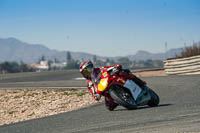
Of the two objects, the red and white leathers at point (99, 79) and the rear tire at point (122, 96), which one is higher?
the red and white leathers at point (99, 79)

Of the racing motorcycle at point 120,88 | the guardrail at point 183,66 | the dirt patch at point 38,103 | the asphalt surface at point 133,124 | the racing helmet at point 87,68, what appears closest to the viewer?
the asphalt surface at point 133,124

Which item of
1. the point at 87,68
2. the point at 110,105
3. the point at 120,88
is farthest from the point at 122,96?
the point at 87,68

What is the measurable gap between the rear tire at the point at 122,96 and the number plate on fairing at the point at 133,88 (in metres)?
0.10

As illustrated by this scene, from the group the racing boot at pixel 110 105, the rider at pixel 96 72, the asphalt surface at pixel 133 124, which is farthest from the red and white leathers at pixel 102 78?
the asphalt surface at pixel 133 124

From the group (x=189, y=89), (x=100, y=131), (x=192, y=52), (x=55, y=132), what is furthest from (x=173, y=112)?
(x=192, y=52)

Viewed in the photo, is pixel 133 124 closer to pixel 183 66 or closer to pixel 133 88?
pixel 133 88

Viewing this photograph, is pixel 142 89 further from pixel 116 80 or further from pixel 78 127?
pixel 78 127

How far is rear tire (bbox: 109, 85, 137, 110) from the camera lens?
881cm

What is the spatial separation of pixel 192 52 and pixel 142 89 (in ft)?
59.1

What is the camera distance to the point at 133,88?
8945mm

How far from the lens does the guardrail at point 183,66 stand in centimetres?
2141

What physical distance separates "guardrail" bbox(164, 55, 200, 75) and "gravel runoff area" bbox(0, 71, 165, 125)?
25.3 ft

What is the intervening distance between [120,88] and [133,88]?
306 mm

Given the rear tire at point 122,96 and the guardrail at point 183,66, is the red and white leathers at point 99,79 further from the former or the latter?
the guardrail at point 183,66
